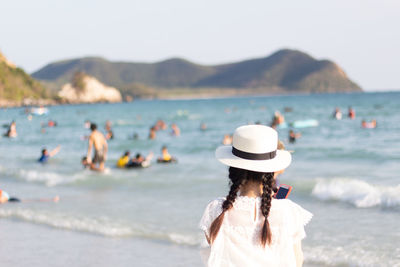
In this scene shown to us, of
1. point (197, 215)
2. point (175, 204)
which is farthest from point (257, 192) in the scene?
point (175, 204)

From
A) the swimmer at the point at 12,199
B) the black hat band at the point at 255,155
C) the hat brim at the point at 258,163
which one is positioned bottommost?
the swimmer at the point at 12,199

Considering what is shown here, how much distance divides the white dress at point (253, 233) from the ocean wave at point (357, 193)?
773cm

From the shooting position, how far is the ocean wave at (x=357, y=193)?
9.93m

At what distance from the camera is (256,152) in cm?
259

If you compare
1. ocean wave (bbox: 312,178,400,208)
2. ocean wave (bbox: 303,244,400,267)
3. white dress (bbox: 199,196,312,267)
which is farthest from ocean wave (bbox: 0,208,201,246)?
white dress (bbox: 199,196,312,267)

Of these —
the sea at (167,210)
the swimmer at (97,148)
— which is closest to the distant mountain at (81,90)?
the sea at (167,210)

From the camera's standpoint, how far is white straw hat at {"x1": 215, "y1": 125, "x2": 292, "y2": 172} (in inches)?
101

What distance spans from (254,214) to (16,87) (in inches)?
6210

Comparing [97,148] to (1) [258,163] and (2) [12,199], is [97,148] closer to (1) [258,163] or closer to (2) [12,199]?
(2) [12,199]

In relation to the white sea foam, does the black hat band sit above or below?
above

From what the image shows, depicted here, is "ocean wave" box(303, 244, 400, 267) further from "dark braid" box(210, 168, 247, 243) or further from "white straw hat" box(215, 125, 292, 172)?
"white straw hat" box(215, 125, 292, 172)

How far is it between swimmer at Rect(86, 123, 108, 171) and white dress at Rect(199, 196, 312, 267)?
39.5 ft

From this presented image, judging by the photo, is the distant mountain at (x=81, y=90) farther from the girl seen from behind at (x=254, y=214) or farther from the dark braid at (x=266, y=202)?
the dark braid at (x=266, y=202)

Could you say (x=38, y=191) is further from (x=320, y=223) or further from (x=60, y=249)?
(x=320, y=223)
